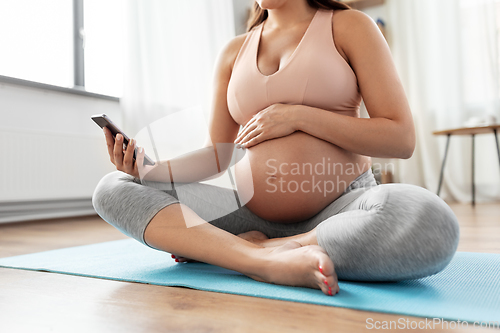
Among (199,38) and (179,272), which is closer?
(179,272)

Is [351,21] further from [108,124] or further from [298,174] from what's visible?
[108,124]

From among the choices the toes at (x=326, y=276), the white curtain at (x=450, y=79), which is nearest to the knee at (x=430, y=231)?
the toes at (x=326, y=276)

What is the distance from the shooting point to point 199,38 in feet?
9.80

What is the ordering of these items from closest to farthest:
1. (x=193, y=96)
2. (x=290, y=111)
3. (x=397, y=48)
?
1. (x=290, y=111)
2. (x=193, y=96)
3. (x=397, y=48)

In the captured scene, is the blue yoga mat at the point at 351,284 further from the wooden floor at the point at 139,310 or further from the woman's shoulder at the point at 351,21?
the woman's shoulder at the point at 351,21

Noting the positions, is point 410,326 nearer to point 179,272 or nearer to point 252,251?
point 252,251

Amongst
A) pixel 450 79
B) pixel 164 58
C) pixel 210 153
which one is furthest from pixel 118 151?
pixel 450 79

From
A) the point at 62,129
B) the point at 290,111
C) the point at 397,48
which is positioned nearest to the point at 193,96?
the point at 62,129

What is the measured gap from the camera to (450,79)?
3.29 meters

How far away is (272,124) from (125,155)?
316 millimetres

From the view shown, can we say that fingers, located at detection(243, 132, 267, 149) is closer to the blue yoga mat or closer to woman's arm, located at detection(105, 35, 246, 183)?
woman's arm, located at detection(105, 35, 246, 183)

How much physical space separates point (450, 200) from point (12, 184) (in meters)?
3.07

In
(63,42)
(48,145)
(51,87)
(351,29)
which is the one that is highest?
(63,42)

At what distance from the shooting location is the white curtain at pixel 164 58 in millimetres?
2623
